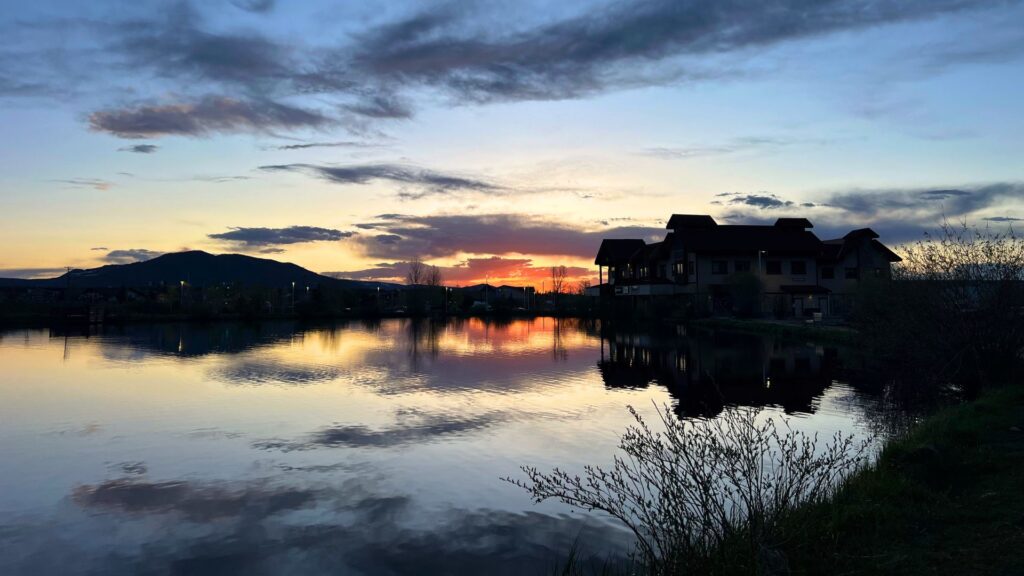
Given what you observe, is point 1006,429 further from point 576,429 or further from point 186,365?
point 186,365

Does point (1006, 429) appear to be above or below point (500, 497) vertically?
above

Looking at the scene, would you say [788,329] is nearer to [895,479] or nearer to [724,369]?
[724,369]

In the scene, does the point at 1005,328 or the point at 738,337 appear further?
the point at 738,337

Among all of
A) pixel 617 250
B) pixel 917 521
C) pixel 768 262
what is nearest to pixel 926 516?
pixel 917 521

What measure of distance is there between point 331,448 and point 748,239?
61.4 meters

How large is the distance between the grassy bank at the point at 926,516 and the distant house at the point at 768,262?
53.6 meters

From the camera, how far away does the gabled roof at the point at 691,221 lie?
72.8 m

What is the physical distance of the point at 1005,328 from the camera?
59.3 ft

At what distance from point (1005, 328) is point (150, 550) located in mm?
20723

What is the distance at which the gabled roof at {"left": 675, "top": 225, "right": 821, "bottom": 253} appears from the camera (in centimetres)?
6725

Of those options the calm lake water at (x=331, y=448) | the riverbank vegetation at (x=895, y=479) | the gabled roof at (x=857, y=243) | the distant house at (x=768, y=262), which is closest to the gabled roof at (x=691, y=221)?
the distant house at (x=768, y=262)

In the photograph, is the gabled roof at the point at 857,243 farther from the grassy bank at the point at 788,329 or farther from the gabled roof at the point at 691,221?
the grassy bank at the point at 788,329

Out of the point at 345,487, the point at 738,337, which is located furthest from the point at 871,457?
the point at 738,337

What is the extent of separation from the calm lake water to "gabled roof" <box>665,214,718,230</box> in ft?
126
